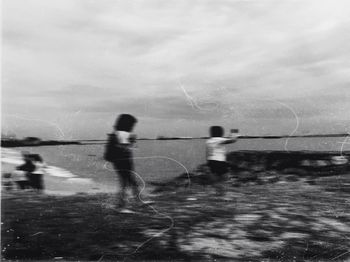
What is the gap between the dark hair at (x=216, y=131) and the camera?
371 cm

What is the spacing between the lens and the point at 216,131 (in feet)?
12.2

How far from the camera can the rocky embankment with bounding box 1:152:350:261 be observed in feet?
11.6

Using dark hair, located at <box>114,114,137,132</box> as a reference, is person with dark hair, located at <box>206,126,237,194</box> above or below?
below

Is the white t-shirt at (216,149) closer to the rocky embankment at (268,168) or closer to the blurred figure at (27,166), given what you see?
the rocky embankment at (268,168)

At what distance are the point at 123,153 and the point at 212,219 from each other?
104 cm

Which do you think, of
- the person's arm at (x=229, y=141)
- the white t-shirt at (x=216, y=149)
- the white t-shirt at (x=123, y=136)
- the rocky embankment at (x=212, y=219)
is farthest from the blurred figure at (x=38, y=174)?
the person's arm at (x=229, y=141)

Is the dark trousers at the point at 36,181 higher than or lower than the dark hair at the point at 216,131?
lower

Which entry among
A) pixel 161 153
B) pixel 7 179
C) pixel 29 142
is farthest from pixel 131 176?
pixel 7 179

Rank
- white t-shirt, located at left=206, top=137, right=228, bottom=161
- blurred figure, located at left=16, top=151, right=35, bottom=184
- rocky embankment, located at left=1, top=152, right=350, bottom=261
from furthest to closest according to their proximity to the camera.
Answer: blurred figure, located at left=16, top=151, right=35, bottom=184 < white t-shirt, located at left=206, top=137, right=228, bottom=161 < rocky embankment, located at left=1, top=152, right=350, bottom=261

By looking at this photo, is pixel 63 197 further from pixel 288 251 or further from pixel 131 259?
pixel 288 251

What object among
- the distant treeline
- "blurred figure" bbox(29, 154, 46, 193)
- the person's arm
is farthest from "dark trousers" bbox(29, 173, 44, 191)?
the person's arm

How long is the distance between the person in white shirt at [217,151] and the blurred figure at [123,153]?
0.72 meters

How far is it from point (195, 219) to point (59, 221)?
50.7 inches

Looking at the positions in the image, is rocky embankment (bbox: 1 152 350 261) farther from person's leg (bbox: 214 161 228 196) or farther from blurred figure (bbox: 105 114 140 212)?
blurred figure (bbox: 105 114 140 212)
